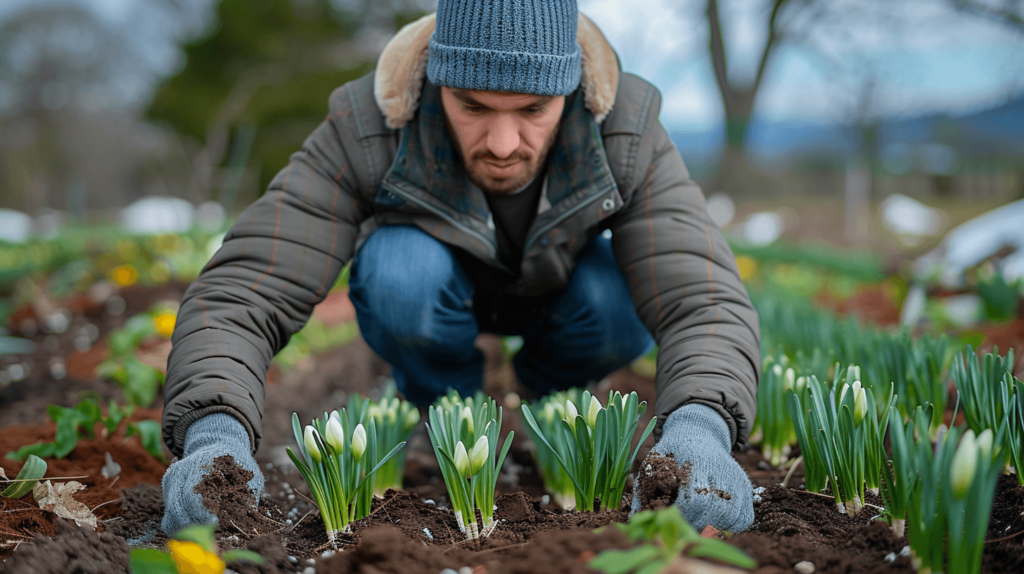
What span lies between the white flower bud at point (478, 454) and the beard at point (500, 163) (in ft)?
2.18

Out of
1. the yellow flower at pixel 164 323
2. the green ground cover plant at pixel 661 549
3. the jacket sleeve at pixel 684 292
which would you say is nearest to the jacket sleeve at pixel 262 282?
the jacket sleeve at pixel 684 292

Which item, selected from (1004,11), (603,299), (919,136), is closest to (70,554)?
(603,299)

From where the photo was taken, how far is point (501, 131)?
151 centimetres

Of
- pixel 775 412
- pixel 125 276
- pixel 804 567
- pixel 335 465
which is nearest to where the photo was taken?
pixel 804 567

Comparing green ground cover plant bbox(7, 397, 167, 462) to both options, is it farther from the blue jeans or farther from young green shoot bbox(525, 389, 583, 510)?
young green shoot bbox(525, 389, 583, 510)

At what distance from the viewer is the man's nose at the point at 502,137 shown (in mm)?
1506

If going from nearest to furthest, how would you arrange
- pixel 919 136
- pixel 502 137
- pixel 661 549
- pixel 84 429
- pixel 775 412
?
pixel 661 549 → pixel 502 137 → pixel 775 412 → pixel 84 429 → pixel 919 136

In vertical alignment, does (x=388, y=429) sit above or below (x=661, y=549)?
below

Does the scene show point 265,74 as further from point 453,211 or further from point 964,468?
point 964,468

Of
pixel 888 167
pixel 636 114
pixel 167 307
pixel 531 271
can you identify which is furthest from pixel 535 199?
pixel 888 167

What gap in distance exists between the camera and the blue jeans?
5.92 feet

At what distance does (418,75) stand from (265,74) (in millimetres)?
14859

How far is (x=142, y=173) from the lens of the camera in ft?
64.1

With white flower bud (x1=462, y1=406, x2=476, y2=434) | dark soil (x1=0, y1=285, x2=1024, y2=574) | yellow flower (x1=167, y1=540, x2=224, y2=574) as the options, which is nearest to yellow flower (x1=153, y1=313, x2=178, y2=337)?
dark soil (x1=0, y1=285, x2=1024, y2=574)
